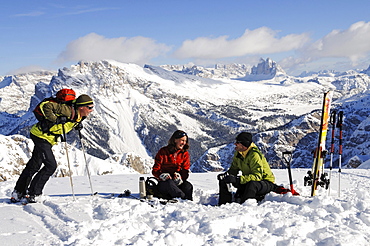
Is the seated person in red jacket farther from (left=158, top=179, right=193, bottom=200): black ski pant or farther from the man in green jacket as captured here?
the man in green jacket

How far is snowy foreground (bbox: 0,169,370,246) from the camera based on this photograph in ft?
21.1

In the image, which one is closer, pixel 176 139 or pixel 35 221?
pixel 35 221

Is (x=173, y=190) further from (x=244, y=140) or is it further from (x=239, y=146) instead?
(x=244, y=140)

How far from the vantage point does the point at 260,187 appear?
9.91 metres

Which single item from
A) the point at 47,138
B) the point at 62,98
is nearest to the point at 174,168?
the point at 47,138

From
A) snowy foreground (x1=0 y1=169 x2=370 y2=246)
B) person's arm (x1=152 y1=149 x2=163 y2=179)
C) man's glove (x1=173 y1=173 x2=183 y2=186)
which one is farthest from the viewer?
person's arm (x1=152 y1=149 x2=163 y2=179)

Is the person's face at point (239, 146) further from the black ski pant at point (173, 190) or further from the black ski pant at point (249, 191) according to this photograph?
the black ski pant at point (173, 190)

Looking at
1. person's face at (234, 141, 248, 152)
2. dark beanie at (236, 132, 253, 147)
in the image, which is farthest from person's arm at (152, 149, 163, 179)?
dark beanie at (236, 132, 253, 147)

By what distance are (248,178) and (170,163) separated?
8.65ft

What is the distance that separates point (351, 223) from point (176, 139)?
18.0 feet

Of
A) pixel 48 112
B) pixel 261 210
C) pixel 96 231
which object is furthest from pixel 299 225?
pixel 48 112

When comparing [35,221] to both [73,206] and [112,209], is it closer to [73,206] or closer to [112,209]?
[73,206]

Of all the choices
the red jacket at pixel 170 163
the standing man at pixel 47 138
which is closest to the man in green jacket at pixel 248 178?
the red jacket at pixel 170 163

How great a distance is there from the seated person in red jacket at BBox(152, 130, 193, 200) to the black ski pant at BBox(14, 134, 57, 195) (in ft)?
10.5
